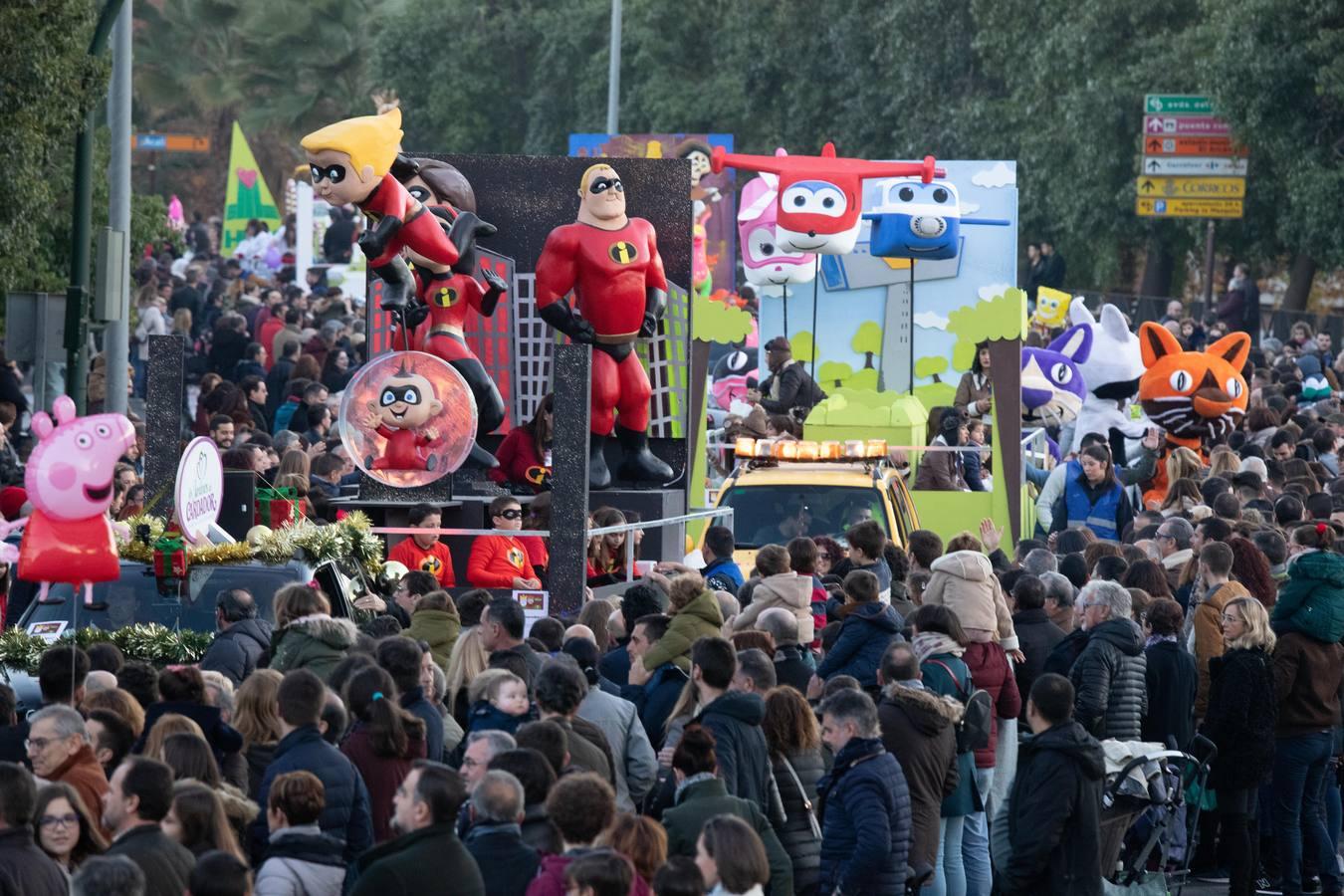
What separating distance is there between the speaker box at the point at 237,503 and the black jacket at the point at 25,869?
6.32 meters

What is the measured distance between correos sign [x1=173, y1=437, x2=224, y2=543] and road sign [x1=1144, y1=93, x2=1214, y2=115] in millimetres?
28307

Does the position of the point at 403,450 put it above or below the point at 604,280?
below

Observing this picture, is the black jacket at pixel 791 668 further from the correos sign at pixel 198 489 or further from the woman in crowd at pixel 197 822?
the woman in crowd at pixel 197 822

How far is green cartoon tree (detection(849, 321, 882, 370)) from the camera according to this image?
2692 centimetres

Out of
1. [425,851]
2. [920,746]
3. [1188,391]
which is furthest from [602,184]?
[425,851]

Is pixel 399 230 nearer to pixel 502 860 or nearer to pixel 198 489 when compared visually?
pixel 198 489

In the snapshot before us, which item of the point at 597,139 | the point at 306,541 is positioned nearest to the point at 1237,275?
the point at 597,139

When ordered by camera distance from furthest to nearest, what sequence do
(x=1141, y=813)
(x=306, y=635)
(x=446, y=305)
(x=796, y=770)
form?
(x=446, y=305), (x=1141, y=813), (x=306, y=635), (x=796, y=770)

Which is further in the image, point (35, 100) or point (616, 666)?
point (35, 100)

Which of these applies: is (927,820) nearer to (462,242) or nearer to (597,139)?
(462,242)

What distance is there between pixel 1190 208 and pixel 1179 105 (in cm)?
171

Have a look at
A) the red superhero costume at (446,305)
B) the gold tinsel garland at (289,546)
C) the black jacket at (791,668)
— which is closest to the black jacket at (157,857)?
the black jacket at (791,668)

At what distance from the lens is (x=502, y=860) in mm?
7035

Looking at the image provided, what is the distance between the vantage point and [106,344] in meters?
18.9
